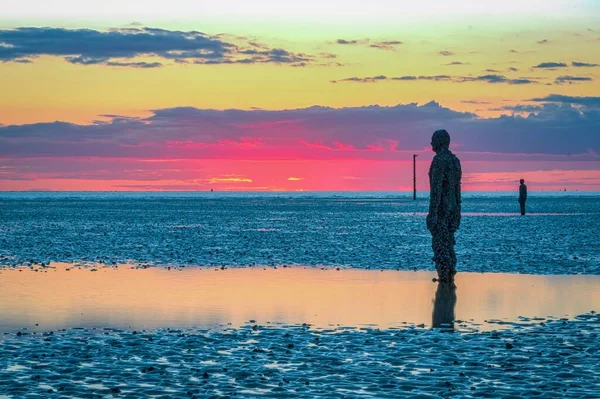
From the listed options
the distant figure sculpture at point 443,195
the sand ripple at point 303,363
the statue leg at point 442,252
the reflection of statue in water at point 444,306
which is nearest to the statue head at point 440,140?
the distant figure sculpture at point 443,195

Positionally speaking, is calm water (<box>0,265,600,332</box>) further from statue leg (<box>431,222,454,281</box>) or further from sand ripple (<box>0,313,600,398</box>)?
sand ripple (<box>0,313,600,398</box>)

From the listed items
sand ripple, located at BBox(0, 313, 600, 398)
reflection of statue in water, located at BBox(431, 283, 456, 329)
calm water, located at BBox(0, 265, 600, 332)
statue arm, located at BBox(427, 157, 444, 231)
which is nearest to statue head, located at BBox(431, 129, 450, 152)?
statue arm, located at BBox(427, 157, 444, 231)

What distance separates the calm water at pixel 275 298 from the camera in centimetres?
1644

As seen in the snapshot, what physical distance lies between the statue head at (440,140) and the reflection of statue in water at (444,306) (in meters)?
3.82

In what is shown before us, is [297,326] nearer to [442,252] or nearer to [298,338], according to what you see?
[298,338]

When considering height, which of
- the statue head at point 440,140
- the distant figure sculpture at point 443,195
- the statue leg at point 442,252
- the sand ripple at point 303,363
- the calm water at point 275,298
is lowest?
the calm water at point 275,298

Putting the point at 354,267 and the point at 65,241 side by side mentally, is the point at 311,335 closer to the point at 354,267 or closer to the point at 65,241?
the point at 354,267

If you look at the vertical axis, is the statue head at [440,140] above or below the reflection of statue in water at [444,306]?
above

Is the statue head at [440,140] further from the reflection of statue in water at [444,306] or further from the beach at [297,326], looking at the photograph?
the reflection of statue in water at [444,306]

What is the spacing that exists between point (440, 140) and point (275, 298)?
708 cm

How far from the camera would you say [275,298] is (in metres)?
19.5

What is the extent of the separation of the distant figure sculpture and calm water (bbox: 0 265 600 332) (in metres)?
1.22

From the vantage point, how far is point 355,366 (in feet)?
39.5

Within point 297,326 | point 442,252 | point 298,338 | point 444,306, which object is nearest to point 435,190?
point 442,252
